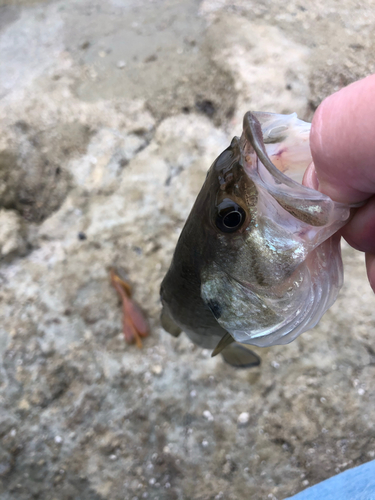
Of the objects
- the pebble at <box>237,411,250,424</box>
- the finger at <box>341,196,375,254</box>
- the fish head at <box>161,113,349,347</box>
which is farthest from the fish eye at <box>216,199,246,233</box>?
the pebble at <box>237,411,250,424</box>

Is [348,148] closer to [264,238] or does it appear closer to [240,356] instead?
[264,238]

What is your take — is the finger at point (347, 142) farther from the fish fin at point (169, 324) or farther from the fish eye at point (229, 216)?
the fish fin at point (169, 324)

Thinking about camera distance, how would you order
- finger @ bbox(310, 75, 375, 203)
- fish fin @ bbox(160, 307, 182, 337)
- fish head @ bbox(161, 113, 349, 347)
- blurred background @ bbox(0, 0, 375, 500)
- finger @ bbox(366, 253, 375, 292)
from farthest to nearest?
blurred background @ bbox(0, 0, 375, 500) → fish fin @ bbox(160, 307, 182, 337) → finger @ bbox(366, 253, 375, 292) → fish head @ bbox(161, 113, 349, 347) → finger @ bbox(310, 75, 375, 203)

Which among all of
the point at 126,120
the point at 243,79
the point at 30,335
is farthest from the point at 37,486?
the point at 243,79

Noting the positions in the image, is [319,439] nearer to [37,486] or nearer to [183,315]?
[183,315]

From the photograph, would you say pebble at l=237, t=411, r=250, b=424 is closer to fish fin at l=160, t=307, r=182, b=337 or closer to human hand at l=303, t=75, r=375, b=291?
fish fin at l=160, t=307, r=182, b=337
